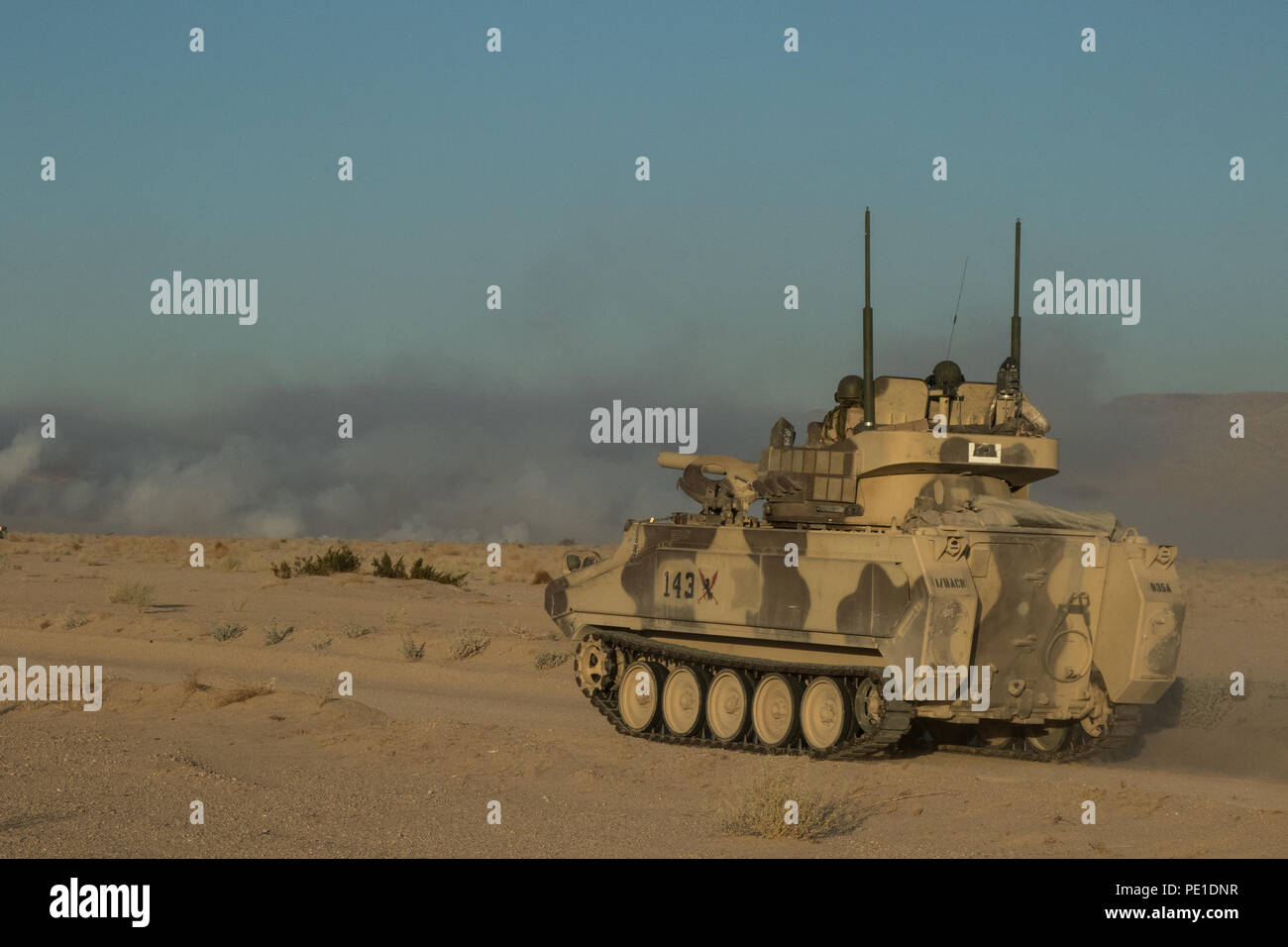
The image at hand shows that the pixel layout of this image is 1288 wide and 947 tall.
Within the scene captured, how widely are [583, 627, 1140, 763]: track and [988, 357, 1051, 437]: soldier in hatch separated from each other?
3.11 m

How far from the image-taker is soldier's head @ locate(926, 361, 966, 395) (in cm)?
1686

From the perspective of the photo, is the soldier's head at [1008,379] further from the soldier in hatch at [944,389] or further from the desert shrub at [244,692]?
the desert shrub at [244,692]

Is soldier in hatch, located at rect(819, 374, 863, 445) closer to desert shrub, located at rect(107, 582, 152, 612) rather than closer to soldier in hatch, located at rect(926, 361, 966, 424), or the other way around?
soldier in hatch, located at rect(926, 361, 966, 424)

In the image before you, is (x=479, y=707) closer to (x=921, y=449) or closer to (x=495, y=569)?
(x=921, y=449)

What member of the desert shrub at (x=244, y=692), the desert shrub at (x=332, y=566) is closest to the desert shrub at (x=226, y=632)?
the desert shrub at (x=244, y=692)

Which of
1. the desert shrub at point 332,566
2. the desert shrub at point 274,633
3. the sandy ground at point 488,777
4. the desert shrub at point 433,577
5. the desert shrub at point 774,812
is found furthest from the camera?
the desert shrub at point 332,566

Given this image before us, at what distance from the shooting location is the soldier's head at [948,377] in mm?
16859

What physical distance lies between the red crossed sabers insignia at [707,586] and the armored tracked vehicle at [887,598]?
0.07ft

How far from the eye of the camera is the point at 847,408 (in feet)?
56.4

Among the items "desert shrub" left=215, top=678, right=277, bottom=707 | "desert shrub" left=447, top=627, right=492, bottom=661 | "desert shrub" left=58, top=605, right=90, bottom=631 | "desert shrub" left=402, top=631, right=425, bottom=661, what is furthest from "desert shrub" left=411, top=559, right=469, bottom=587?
"desert shrub" left=215, top=678, right=277, bottom=707

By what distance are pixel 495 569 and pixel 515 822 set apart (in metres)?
39.3

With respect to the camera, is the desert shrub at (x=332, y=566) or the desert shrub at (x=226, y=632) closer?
the desert shrub at (x=226, y=632)

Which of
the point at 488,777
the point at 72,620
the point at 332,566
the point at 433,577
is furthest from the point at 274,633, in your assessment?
the point at 332,566

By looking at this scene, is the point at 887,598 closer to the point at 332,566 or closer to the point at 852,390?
the point at 852,390
